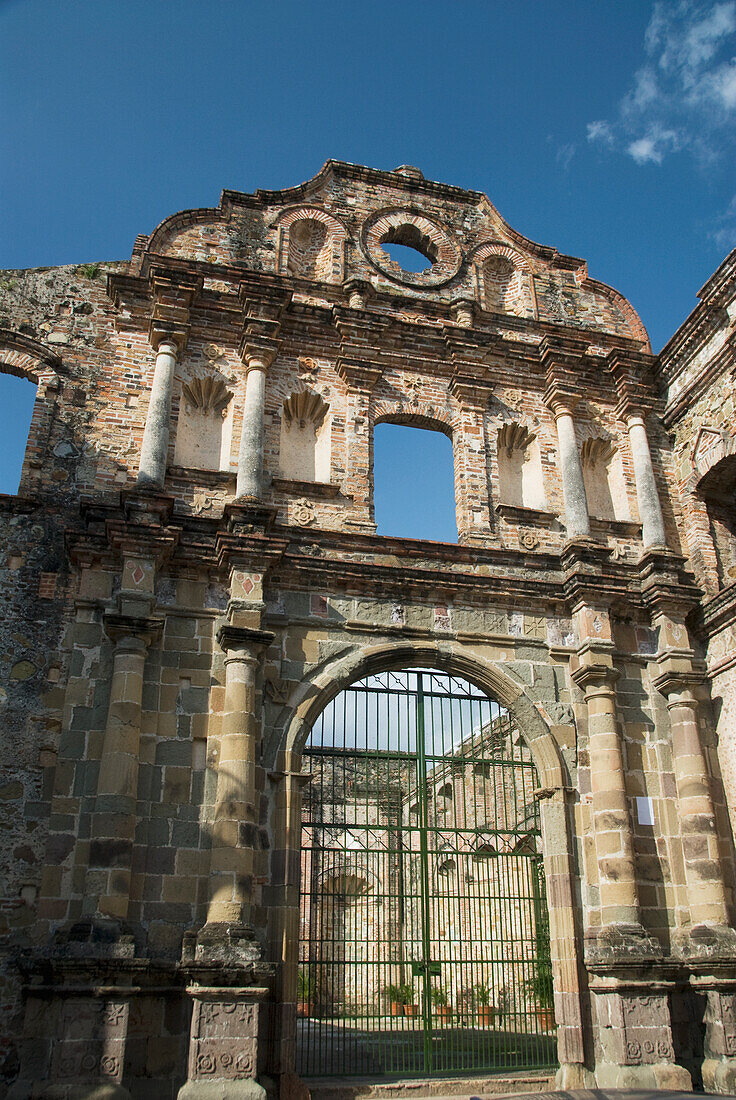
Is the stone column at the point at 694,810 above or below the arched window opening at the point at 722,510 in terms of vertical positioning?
below

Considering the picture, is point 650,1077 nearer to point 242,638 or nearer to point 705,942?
point 705,942

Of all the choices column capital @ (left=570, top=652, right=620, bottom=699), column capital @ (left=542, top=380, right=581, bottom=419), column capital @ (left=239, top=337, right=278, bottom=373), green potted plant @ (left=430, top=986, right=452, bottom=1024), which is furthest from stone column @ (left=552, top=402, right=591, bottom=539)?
green potted plant @ (left=430, top=986, right=452, bottom=1024)

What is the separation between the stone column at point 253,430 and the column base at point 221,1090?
5546 millimetres

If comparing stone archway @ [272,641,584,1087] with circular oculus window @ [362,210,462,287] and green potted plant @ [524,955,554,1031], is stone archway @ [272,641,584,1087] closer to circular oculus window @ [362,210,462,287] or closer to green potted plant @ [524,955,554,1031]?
green potted plant @ [524,955,554,1031]

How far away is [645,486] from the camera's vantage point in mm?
11922

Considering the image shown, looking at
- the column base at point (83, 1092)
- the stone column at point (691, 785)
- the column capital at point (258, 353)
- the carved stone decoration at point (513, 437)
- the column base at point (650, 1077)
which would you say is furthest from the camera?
the carved stone decoration at point (513, 437)

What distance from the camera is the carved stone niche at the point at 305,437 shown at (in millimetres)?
11328

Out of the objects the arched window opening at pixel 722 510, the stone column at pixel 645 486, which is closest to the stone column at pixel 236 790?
the stone column at pixel 645 486

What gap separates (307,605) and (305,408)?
2820mm

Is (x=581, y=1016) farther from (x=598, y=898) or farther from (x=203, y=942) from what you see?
(x=203, y=942)

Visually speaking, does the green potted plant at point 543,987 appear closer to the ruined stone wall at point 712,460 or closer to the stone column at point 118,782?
the ruined stone wall at point 712,460

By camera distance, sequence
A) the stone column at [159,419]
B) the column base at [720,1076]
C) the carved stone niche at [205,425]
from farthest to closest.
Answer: the carved stone niche at [205,425]
the stone column at [159,419]
the column base at [720,1076]

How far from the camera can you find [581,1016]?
29.8ft

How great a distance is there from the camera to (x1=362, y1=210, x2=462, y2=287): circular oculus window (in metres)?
13.1
